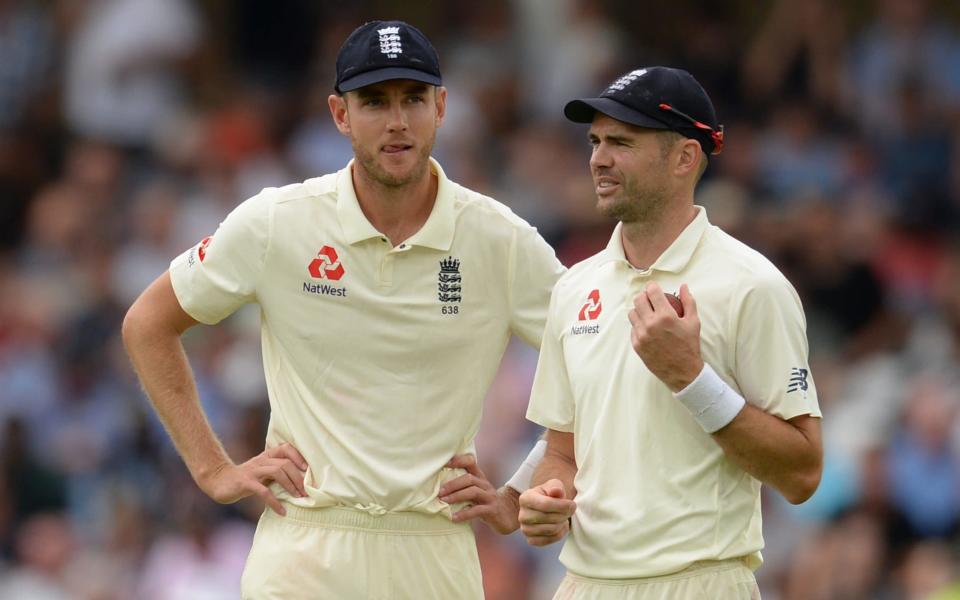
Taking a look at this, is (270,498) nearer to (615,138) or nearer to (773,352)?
(615,138)

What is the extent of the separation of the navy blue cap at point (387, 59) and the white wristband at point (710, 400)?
144 centimetres

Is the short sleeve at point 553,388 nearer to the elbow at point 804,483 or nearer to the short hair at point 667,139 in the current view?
the short hair at point 667,139

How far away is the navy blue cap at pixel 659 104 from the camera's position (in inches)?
229

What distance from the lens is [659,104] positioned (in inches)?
229

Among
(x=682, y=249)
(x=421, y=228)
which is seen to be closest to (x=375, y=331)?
(x=421, y=228)

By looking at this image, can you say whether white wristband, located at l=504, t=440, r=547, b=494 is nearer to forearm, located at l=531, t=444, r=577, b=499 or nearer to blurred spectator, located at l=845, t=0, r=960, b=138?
forearm, located at l=531, t=444, r=577, b=499

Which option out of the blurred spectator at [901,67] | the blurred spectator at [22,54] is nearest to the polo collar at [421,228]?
the blurred spectator at [901,67]

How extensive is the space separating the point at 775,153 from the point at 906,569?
3.49m

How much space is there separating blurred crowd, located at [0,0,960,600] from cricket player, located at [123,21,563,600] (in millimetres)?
4138

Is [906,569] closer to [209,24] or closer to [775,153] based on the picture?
[775,153]

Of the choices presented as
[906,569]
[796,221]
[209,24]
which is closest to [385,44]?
[906,569]

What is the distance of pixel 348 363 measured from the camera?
632 centimetres

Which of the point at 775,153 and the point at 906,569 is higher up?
the point at 775,153

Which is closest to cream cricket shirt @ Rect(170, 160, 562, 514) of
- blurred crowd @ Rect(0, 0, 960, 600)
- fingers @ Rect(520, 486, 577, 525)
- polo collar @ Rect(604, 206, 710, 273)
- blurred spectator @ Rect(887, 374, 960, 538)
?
fingers @ Rect(520, 486, 577, 525)
